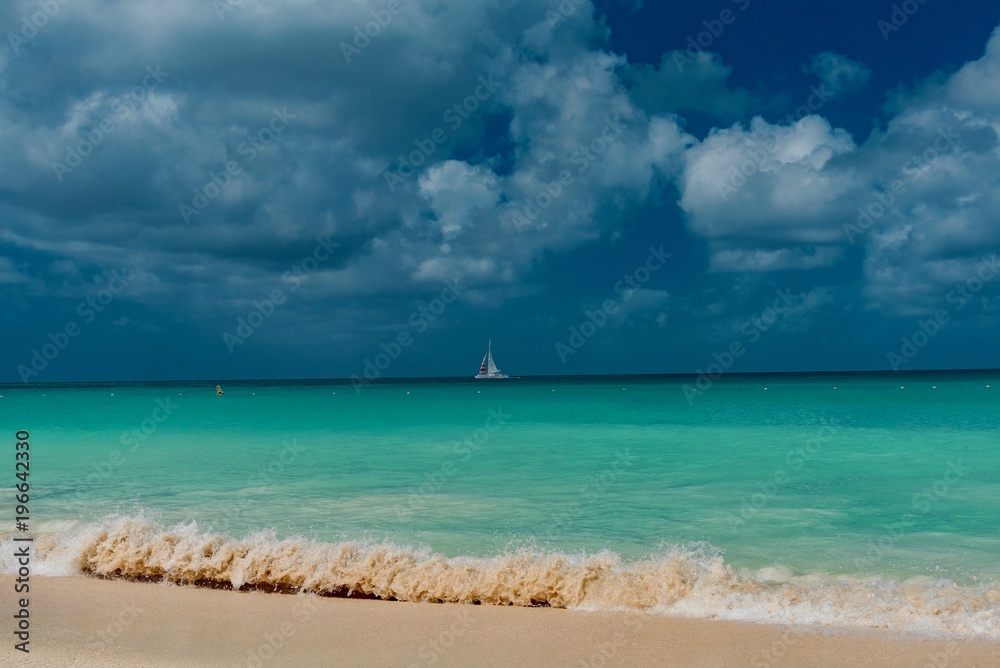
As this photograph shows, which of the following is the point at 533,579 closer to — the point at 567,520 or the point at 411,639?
the point at 411,639

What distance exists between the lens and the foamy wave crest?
650 centimetres

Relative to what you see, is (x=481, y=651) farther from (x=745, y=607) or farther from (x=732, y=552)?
(x=732, y=552)

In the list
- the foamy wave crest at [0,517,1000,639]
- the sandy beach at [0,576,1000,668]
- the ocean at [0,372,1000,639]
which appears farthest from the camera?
the ocean at [0,372,1000,639]

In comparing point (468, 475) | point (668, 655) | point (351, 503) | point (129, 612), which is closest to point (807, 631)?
point (668, 655)

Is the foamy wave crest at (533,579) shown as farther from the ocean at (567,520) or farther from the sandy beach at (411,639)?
the sandy beach at (411,639)

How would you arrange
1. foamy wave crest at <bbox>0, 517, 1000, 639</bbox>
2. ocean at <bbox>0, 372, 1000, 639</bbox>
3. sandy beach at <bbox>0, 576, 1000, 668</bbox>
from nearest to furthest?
sandy beach at <bbox>0, 576, 1000, 668</bbox> < foamy wave crest at <bbox>0, 517, 1000, 639</bbox> < ocean at <bbox>0, 372, 1000, 639</bbox>

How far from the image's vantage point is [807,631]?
6.05 meters

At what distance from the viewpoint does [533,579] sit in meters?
7.16

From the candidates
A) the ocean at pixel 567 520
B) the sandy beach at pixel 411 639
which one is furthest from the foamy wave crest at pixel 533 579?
the sandy beach at pixel 411 639

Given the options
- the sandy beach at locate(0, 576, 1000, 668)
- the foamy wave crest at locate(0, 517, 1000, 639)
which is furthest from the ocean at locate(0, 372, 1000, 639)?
the sandy beach at locate(0, 576, 1000, 668)

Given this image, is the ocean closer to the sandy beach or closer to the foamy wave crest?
the foamy wave crest

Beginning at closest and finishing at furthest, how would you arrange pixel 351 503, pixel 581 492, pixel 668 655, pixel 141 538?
pixel 668 655, pixel 141 538, pixel 351 503, pixel 581 492

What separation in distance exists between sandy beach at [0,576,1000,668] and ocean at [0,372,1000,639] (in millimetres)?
410

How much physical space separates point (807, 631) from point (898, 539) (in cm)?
470
